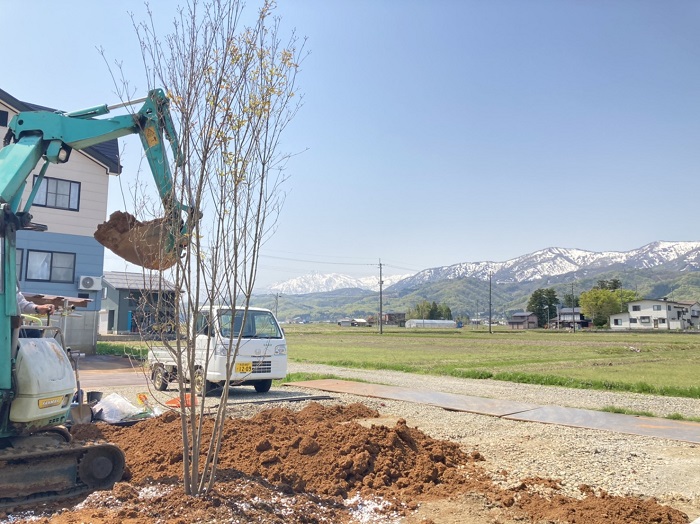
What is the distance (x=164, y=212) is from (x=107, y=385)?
40.3 feet

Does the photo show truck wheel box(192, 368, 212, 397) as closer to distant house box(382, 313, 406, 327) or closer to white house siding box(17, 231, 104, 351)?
white house siding box(17, 231, 104, 351)

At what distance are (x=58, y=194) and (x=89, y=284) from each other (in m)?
4.24

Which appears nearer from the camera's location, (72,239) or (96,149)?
(72,239)

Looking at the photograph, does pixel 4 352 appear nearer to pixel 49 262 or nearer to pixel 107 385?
pixel 107 385

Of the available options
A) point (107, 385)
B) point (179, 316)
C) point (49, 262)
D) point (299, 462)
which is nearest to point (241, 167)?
point (179, 316)

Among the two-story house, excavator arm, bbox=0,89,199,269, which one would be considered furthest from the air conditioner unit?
excavator arm, bbox=0,89,199,269

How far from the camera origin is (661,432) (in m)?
9.63

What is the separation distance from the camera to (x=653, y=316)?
416ft

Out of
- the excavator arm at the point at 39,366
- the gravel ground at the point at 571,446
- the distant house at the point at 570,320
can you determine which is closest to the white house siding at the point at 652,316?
the distant house at the point at 570,320

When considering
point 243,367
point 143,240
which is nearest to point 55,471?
point 143,240

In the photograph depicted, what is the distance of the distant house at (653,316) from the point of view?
125m

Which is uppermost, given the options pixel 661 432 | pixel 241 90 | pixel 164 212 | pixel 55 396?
pixel 241 90

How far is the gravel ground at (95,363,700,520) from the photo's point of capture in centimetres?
659

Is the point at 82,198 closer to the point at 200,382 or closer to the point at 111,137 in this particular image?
the point at 111,137
